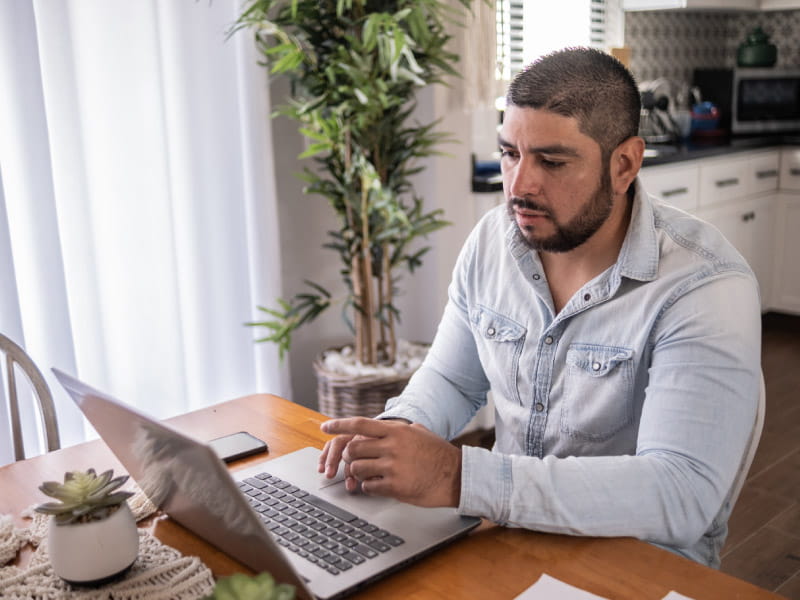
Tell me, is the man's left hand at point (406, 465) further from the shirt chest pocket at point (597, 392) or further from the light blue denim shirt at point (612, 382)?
the shirt chest pocket at point (597, 392)

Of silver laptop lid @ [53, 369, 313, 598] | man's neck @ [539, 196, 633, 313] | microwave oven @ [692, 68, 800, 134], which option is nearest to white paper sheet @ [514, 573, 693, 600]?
silver laptop lid @ [53, 369, 313, 598]

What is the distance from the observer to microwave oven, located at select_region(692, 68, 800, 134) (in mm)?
4457

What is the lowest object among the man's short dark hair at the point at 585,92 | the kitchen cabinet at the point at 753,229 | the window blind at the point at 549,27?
the kitchen cabinet at the point at 753,229

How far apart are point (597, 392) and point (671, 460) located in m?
0.21

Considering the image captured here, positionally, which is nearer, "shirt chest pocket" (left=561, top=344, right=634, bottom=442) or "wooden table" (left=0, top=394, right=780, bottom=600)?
"wooden table" (left=0, top=394, right=780, bottom=600)

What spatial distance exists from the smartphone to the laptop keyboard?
13cm

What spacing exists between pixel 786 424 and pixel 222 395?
2.09 m

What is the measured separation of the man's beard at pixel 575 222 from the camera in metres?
1.22

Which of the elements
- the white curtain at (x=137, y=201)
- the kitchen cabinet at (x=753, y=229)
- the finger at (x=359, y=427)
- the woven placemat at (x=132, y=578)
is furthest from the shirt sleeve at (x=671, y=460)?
the kitchen cabinet at (x=753, y=229)

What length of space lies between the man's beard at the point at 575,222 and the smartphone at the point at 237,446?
51cm

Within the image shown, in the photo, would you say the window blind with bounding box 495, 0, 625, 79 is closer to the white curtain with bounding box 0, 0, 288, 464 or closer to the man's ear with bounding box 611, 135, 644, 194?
the white curtain with bounding box 0, 0, 288, 464

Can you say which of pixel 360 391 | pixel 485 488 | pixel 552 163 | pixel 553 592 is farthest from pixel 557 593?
pixel 360 391

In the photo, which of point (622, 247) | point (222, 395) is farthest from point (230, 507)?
point (222, 395)

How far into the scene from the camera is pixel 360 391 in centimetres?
246
